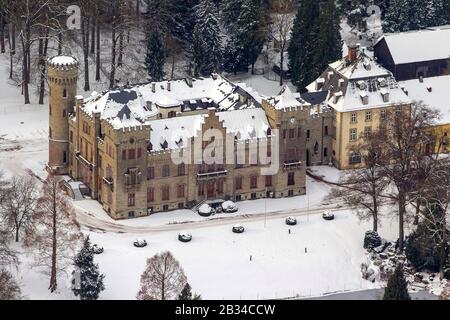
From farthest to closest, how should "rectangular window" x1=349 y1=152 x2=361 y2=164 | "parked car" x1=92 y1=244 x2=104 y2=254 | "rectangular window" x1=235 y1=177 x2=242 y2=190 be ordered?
"rectangular window" x1=349 y1=152 x2=361 y2=164 < "rectangular window" x1=235 y1=177 x2=242 y2=190 < "parked car" x1=92 y1=244 x2=104 y2=254

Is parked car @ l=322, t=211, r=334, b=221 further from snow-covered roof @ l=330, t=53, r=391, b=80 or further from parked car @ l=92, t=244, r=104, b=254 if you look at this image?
parked car @ l=92, t=244, r=104, b=254

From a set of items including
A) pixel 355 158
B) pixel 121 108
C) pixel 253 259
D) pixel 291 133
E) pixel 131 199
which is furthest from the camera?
pixel 355 158

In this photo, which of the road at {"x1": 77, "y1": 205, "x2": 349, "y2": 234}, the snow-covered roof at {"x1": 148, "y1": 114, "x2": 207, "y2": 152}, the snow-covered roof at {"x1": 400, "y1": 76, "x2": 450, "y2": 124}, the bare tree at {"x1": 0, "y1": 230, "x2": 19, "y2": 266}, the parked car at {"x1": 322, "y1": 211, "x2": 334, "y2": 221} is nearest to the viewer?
the bare tree at {"x1": 0, "y1": 230, "x2": 19, "y2": 266}

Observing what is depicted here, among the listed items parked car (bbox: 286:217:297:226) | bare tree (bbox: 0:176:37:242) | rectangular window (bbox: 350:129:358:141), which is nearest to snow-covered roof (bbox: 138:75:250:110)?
rectangular window (bbox: 350:129:358:141)

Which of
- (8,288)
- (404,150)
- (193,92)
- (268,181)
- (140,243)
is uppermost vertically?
(193,92)

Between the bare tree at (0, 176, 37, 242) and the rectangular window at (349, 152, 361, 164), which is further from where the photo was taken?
the rectangular window at (349, 152, 361, 164)

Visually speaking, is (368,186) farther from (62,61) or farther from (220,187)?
(62,61)

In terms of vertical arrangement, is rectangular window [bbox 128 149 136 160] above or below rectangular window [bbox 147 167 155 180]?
above

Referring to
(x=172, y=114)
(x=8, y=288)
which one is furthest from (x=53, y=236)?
(x=172, y=114)
